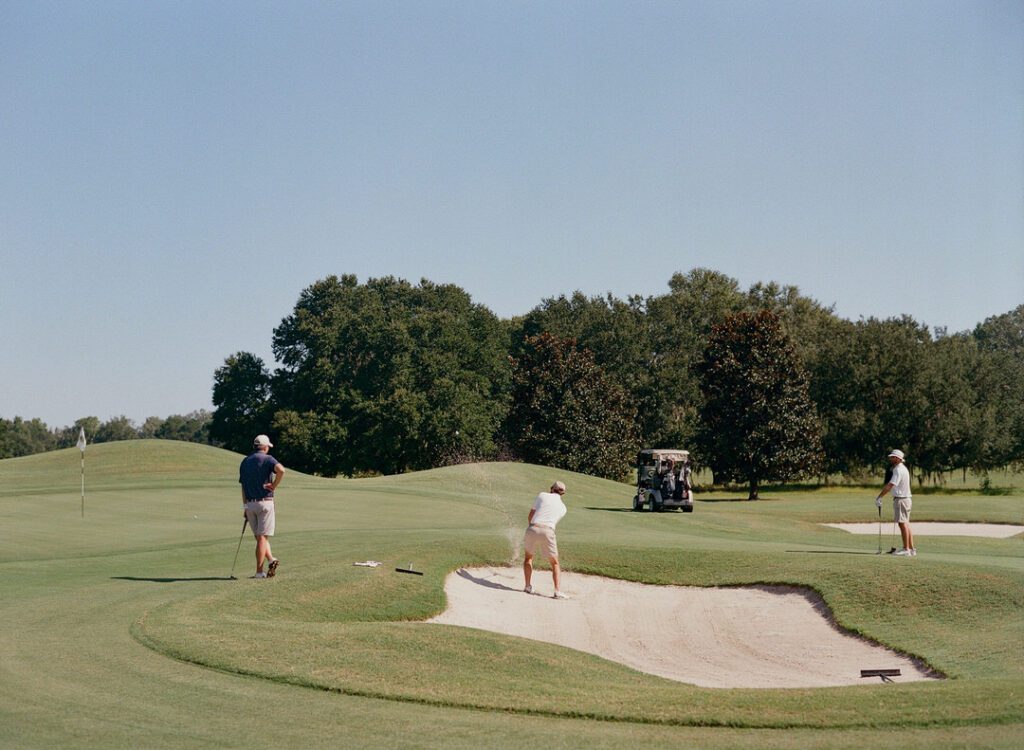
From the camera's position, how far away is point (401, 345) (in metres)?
87.2

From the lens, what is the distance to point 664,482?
130 ft

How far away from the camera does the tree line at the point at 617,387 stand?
69.0 meters

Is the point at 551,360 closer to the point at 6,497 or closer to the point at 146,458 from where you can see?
the point at 146,458

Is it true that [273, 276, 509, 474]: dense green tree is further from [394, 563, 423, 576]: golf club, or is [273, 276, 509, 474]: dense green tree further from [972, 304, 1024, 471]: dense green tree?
[394, 563, 423, 576]: golf club

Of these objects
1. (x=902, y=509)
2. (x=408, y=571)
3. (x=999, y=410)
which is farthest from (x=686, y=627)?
(x=999, y=410)

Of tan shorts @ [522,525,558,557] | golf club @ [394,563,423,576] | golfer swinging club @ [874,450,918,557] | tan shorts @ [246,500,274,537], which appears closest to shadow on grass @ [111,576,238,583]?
tan shorts @ [246,500,274,537]

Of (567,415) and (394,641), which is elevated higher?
(567,415)

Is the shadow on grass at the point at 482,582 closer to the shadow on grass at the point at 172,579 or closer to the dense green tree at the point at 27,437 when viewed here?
the shadow on grass at the point at 172,579

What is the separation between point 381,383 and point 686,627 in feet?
228

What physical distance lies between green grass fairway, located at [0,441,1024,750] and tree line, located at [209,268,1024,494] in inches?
1500

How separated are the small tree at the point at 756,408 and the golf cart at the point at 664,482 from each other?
27355 millimetres

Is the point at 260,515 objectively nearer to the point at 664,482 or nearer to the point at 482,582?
the point at 482,582

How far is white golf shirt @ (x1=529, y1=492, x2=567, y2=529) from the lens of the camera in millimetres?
19172

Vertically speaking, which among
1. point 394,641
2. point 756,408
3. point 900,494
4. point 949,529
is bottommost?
point 949,529
